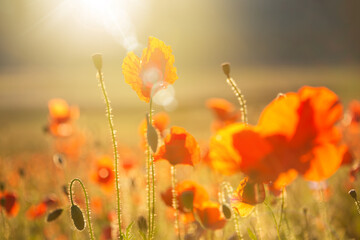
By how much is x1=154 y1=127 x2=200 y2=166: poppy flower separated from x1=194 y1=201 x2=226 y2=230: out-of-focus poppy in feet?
0.84

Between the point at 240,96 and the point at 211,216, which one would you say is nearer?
the point at 240,96

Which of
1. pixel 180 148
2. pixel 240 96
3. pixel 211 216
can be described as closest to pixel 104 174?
pixel 211 216

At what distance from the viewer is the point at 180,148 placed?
120 centimetres

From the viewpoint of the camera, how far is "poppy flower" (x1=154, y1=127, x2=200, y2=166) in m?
1.19

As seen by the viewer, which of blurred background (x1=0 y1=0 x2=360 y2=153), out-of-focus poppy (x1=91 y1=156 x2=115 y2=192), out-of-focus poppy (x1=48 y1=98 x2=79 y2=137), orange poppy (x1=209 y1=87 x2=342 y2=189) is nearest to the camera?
orange poppy (x1=209 y1=87 x2=342 y2=189)

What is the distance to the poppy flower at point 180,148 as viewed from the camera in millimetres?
1193

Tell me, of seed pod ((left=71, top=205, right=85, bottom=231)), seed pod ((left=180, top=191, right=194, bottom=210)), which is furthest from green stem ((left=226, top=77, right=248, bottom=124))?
seed pod ((left=71, top=205, right=85, bottom=231))

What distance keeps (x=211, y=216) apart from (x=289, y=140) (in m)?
0.57

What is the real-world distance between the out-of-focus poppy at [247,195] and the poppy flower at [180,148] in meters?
0.17

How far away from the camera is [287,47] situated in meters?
58.6

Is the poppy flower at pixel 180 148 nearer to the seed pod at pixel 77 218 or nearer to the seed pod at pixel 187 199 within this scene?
the seed pod at pixel 187 199

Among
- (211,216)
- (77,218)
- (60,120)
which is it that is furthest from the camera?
(60,120)

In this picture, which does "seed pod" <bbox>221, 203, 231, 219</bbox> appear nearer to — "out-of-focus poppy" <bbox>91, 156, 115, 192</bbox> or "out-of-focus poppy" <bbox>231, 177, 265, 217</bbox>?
"out-of-focus poppy" <bbox>231, 177, 265, 217</bbox>

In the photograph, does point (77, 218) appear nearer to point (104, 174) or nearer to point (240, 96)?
point (240, 96)
